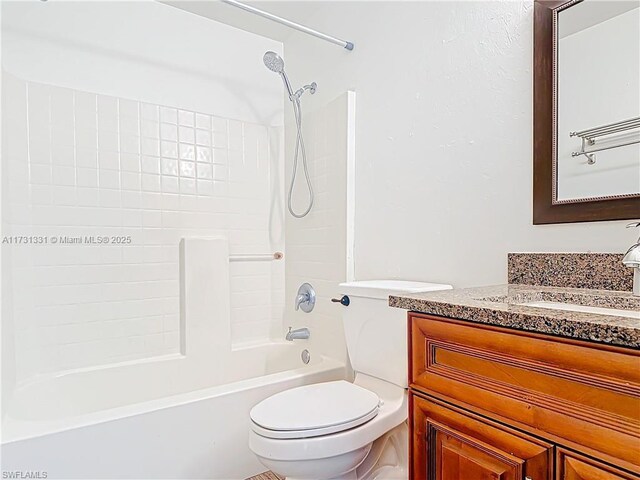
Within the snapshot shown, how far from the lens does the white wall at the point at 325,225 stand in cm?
206

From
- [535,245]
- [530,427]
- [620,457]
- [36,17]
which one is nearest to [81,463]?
[530,427]

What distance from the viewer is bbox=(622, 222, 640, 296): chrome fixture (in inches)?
37.5

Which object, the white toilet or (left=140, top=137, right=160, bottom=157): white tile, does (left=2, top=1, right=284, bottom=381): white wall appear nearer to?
(left=140, top=137, right=160, bottom=157): white tile

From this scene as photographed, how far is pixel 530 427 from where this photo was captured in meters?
0.74

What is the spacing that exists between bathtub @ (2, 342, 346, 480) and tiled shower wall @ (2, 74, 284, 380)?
0.41ft

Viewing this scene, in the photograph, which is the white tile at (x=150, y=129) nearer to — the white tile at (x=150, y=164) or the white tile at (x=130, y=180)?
the white tile at (x=150, y=164)

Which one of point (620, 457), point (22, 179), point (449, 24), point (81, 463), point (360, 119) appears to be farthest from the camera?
point (360, 119)

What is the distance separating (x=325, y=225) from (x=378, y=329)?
0.83 metres

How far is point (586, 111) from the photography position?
1172mm

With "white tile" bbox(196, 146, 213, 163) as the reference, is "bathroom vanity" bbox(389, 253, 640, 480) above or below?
below

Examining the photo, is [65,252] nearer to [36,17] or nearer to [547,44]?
[36,17]

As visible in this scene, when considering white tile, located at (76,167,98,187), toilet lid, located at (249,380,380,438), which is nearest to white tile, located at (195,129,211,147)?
white tile, located at (76,167,98,187)

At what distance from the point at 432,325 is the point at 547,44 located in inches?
37.4

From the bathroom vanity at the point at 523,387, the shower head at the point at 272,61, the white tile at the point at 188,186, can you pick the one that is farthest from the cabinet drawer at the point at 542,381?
the white tile at the point at 188,186
